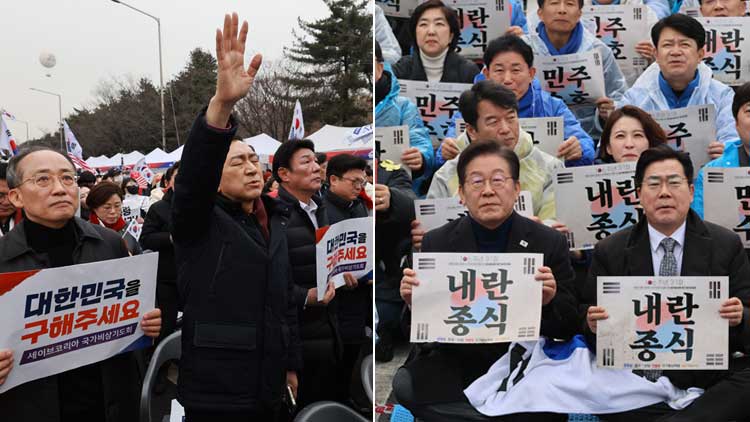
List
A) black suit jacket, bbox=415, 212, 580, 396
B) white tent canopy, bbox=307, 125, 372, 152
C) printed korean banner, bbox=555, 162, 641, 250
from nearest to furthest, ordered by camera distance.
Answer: black suit jacket, bbox=415, 212, 580, 396 < printed korean banner, bbox=555, 162, 641, 250 < white tent canopy, bbox=307, 125, 372, 152

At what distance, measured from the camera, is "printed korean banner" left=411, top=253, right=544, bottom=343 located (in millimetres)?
2416

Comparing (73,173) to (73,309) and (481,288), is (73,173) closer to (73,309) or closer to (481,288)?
(73,309)

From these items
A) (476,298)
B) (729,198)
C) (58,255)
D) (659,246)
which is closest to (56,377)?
(58,255)

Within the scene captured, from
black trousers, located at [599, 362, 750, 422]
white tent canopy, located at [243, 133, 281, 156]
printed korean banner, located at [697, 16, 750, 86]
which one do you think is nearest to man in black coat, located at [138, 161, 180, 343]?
black trousers, located at [599, 362, 750, 422]

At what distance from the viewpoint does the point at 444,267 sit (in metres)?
2.44

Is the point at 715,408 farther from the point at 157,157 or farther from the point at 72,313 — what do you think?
the point at 157,157

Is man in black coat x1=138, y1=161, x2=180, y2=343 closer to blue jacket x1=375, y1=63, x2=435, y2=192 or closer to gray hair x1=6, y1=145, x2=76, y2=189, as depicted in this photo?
gray hair x1=6, y1=145, x2=76, y2=189

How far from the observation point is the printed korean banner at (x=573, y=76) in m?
3.98

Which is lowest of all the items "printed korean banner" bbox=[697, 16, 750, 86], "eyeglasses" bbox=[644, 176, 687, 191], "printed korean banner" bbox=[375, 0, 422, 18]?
"eyeglasses" bbox=[644, 176, 687, 191]

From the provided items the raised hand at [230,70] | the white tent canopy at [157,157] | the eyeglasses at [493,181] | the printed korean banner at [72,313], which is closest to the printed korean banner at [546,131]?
the eyeglasses at [493,181]

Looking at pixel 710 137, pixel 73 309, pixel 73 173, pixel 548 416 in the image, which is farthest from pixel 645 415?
pixel 73 173

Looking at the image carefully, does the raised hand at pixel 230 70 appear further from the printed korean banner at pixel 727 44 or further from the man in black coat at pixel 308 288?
the printed korean banner at pixel 727 44

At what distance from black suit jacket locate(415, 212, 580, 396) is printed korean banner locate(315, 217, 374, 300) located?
0.47 metres

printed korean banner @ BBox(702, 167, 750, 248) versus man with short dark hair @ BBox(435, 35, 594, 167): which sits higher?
man with short dark hair @ BBox(435, 35, 594, 167)
